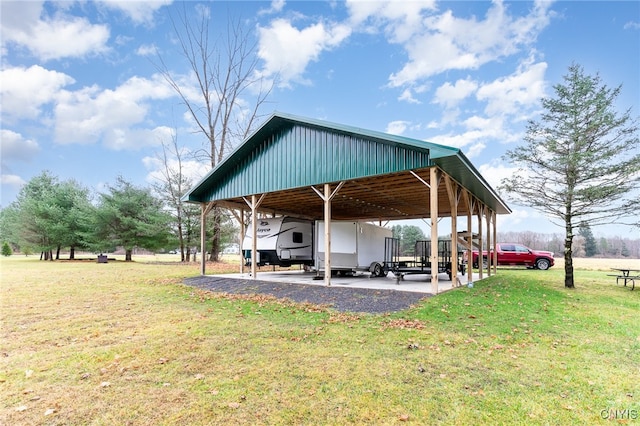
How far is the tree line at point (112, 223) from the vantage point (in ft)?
83.3

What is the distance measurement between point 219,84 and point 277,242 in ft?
61.6

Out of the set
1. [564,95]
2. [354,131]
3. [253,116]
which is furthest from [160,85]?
[564,95]

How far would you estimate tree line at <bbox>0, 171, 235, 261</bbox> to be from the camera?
25.4m

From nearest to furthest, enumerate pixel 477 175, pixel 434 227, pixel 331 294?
pixel 434 227, pixel 331 294, pixel 477 175

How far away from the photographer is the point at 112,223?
85.4 ft

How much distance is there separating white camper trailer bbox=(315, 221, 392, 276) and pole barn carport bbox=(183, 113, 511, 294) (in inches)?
58.4

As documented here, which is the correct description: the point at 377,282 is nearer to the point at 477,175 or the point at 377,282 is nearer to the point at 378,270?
the point at 378,270

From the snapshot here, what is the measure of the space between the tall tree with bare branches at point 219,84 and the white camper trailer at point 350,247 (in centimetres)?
1472

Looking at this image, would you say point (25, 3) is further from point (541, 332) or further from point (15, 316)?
point (541, 332)

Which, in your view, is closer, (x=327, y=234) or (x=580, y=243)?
(x=327, y=234)

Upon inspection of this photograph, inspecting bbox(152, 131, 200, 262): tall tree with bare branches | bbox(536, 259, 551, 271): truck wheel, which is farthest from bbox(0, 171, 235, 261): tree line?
bbox(536, 259, 551, 271): truck wheel

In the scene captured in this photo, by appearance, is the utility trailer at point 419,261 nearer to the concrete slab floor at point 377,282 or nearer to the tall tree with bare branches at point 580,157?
the concrete slab floor at point 377,282

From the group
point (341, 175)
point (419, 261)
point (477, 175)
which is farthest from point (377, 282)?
point (477, 175)

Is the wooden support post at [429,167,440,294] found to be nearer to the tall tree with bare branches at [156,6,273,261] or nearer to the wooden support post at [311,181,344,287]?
the wooden support post at [311,181,344,287]
